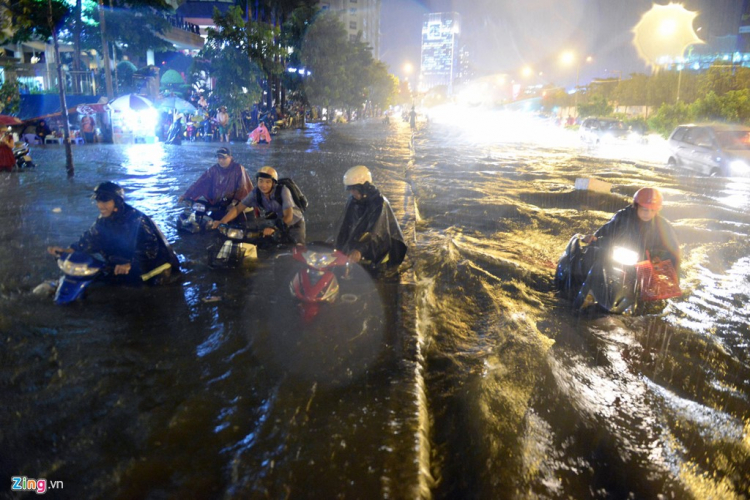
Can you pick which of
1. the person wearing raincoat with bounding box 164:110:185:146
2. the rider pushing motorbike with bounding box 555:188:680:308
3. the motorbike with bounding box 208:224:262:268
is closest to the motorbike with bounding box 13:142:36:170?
the person wearing raincoat with bounding box 164:110:185:146

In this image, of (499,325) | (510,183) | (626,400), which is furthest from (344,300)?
(510,183)

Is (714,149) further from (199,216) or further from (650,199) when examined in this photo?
(199,216)

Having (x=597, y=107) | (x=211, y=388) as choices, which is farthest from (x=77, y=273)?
(x=597, y=107)

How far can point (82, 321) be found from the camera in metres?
4.65

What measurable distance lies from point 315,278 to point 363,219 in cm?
97

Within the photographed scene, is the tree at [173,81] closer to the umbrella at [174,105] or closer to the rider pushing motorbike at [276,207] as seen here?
the umbrella at [174,105]

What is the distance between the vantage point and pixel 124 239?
518 cm

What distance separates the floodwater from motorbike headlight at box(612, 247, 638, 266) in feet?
1.93

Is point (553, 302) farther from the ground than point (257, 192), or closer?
closer

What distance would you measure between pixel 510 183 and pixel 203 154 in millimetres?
11908

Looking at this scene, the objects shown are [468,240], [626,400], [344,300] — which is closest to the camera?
[626,400]

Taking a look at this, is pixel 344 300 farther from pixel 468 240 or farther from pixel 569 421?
pixel 468 240

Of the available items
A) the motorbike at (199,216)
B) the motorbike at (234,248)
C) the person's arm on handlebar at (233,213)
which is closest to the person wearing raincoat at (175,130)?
the motorbike at (199,216)

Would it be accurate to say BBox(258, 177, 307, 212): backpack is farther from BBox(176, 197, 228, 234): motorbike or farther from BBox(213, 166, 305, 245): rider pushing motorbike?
BBox(176, 197, 228, 234): motorbike
